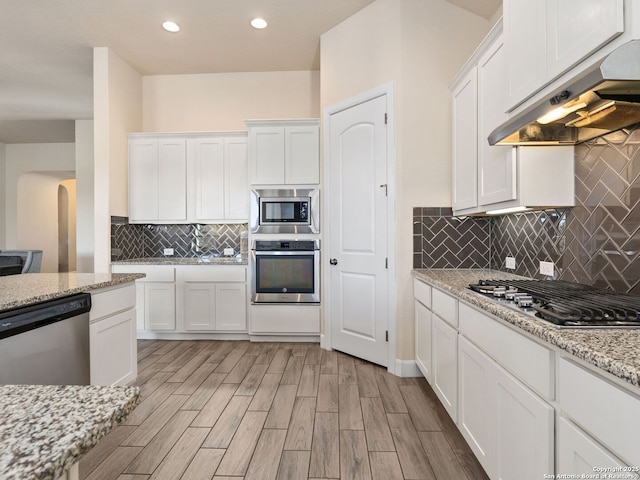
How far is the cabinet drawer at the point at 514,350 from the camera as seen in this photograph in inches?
41.6

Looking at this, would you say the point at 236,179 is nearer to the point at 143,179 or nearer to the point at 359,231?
the point at 143,179

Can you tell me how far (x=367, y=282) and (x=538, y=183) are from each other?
5.24 feet

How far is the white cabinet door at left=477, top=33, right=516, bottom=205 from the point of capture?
189 centimetres

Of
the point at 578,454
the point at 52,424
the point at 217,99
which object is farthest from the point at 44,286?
the point at 217,99

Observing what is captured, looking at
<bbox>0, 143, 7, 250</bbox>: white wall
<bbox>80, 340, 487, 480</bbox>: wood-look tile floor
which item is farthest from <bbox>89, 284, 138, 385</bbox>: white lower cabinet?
<bbox>0, 143, 7, 250</bbox>: white wall

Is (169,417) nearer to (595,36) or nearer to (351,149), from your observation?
(351,149)

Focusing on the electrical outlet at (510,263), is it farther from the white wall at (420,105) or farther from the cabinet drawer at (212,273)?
the cabinet drawer at (212,273)

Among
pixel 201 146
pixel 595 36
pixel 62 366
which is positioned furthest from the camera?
pixel 201 146

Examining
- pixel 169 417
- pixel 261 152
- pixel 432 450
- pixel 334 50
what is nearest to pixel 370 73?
pixel 334 50

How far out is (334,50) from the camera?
3.44 metres

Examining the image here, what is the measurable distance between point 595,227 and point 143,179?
4.21 m

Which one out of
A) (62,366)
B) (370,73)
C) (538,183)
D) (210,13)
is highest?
(210,13)

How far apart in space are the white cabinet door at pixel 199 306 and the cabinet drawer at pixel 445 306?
8.00 ft

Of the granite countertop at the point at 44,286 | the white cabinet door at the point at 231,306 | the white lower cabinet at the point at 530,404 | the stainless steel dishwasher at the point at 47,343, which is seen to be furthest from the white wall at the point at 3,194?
the white lower cabinet at the point at 530,404
